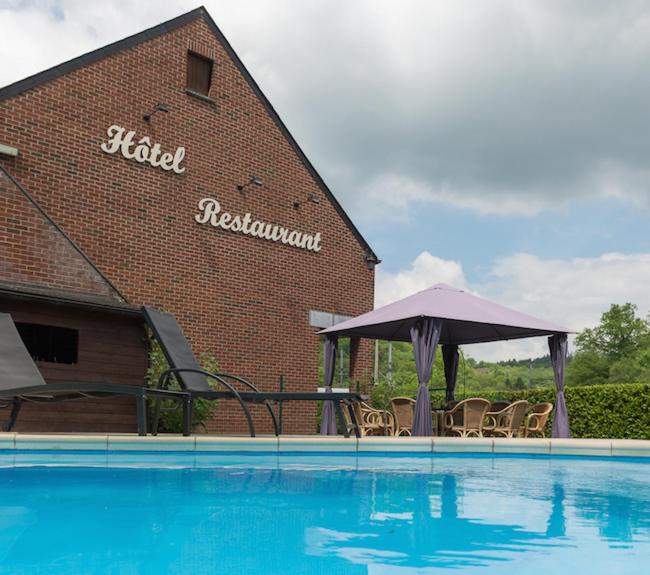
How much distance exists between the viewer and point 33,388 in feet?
23.2

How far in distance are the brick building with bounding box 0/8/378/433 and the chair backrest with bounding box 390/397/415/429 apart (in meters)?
4.11

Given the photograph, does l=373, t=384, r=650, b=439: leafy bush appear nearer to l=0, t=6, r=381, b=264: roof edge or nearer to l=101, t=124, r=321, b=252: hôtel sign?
l=101, t=124, r=321, b=252: hôtel sign

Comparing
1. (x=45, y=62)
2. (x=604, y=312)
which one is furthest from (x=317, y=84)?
(x=604, y=312)

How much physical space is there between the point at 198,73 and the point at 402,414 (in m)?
8.51

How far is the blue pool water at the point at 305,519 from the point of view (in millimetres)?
2986

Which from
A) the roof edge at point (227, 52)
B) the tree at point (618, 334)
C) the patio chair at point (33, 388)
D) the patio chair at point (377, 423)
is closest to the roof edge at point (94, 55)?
the roof edge at point (227, 52)

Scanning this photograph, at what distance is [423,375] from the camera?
34.8 ft

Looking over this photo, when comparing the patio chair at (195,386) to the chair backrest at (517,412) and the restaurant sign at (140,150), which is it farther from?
the restaurant sign at (140,150)

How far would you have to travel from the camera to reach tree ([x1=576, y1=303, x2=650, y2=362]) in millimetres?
49188

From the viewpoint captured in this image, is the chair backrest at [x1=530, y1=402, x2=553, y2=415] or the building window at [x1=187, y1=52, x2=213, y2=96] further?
the building window at [x1=187, y1=52, x2=213, y2=96]

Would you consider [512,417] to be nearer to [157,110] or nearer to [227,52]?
[157,110]

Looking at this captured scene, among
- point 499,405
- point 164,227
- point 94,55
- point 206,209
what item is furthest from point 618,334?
point 94,55

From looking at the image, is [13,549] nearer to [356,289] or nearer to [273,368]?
[273,368]

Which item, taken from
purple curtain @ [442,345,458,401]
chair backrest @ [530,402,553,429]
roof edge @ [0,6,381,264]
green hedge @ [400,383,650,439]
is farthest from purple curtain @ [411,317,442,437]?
roof edge @ [0,6,381,264]
